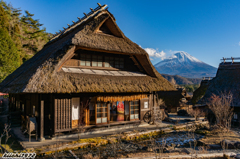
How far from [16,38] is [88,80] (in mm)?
30099

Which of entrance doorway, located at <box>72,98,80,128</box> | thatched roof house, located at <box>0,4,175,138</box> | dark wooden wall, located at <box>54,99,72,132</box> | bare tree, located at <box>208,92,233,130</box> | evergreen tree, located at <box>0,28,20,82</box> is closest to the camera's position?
thatched roof house, located at <box>0,4,175,138</box>

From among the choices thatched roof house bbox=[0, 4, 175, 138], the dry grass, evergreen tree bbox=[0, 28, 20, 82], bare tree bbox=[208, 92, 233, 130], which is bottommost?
the dry grass

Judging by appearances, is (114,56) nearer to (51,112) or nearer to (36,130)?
(51,112)

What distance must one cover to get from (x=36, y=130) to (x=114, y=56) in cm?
741

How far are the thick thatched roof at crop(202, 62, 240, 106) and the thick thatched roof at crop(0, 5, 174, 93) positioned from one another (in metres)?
7.01

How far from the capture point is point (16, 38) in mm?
32562

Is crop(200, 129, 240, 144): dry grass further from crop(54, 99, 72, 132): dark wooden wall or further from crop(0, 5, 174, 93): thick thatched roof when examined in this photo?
crop(54, 99, 72, 132): dark wooden wall

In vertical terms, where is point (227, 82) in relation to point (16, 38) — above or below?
below

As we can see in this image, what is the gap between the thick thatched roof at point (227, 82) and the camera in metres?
16.0

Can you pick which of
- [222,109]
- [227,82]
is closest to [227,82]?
[227,82]

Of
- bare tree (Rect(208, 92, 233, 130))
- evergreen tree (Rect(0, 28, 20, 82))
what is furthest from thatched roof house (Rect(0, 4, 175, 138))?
evergreen tree (Rect(0, 28, 20, 82))

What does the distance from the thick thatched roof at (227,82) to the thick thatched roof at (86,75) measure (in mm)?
7006

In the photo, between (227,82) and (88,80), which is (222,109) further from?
(88,80)

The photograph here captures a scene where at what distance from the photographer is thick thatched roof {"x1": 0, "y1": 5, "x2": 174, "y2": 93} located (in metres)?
8.74
